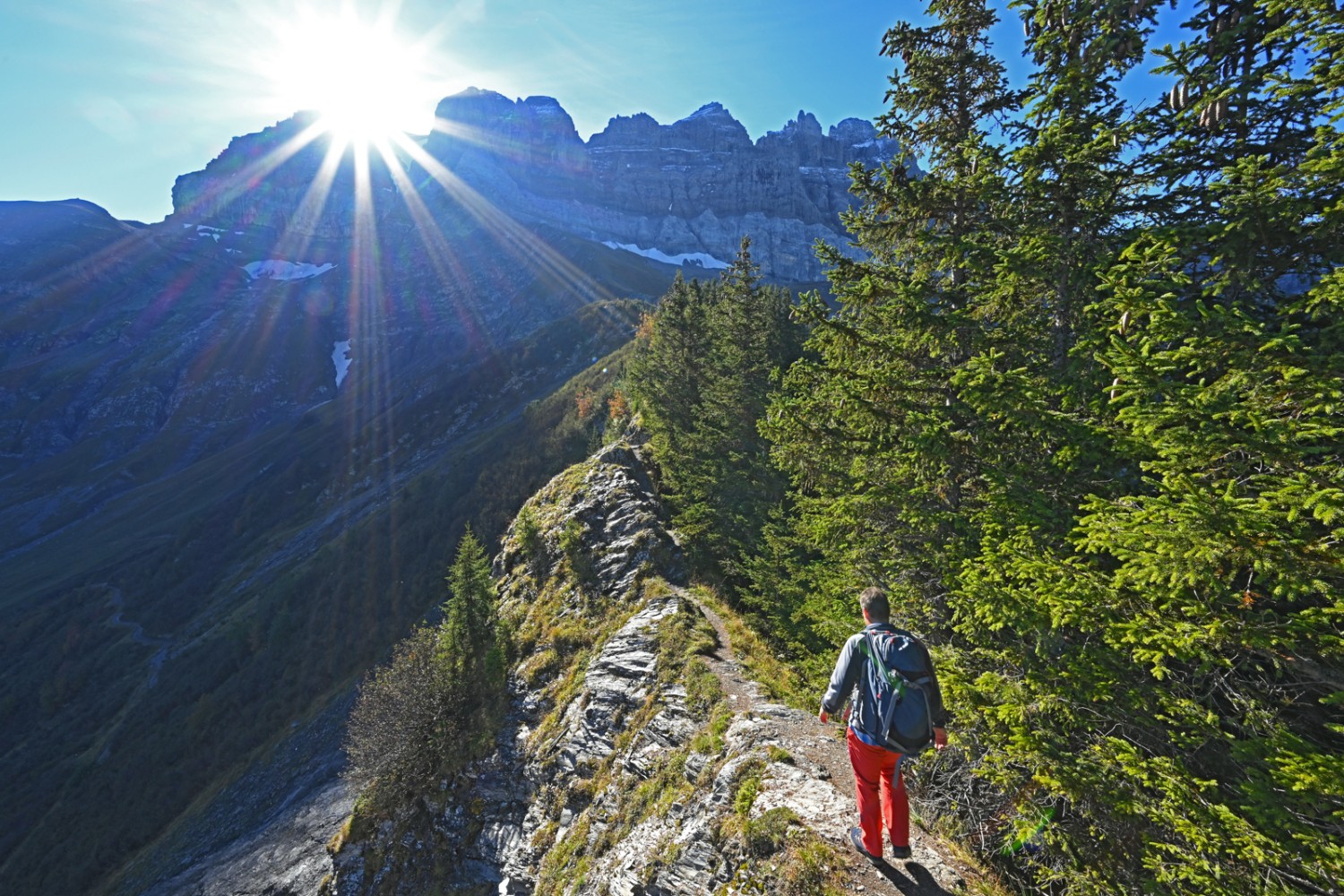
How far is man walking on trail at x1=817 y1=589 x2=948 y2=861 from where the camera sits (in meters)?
5.16

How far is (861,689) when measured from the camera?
17.8 feet

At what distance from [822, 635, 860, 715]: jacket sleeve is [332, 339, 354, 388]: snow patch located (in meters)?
175

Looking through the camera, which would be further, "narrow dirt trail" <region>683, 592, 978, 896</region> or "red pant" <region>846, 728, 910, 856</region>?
"narrow dirt trail" <region>683, 592, 978, 896</region>

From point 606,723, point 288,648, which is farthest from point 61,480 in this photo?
point 606,723

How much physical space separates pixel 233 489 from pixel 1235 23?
115m

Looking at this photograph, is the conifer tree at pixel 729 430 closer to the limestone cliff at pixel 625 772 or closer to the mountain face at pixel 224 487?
the limestone cliff at pixel 625 772

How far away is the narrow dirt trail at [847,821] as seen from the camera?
5.58 meters

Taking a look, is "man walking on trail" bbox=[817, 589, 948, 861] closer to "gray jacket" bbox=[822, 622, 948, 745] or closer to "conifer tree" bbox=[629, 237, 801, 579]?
"gray jacket" bbox=[822, 622, 948, 745]

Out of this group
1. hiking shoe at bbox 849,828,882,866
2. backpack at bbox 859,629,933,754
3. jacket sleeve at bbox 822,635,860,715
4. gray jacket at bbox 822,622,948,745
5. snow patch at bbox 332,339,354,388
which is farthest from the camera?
snow patch at bbox 332,339,354,388

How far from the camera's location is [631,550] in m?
21.2

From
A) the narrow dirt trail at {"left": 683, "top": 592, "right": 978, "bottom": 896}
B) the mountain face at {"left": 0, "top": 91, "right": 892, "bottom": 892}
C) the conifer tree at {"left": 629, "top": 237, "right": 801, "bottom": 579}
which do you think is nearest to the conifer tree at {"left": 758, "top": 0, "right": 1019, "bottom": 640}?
the narrow dirt trail at {"left": 683, "top": 592, "right": 978, "bottom": 896}

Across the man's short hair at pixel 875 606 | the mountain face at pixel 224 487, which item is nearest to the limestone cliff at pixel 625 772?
the man's short hair at pixel 875 606

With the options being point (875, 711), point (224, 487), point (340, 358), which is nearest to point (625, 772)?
point (875, 711)

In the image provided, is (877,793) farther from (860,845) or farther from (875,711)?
(875,711)
